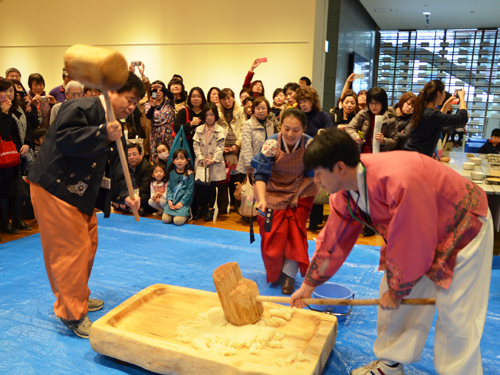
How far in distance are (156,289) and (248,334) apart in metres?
0.72

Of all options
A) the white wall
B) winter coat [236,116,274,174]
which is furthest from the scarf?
the white wall

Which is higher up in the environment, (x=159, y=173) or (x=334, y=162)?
(x=334, y=162)

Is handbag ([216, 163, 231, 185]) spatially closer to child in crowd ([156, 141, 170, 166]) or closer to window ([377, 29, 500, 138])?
child in crowd ([156, 141, 170, 166])

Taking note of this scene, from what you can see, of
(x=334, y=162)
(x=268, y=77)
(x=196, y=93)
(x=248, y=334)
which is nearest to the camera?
(x=334, y=162)

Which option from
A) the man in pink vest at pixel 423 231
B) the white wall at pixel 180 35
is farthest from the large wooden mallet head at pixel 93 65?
the white wall at pixel 180 35

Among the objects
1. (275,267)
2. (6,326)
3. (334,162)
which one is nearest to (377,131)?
(275,267)

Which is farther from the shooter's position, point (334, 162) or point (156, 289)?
point (156, 289)

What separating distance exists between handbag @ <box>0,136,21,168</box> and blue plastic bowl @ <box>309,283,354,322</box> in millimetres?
3081

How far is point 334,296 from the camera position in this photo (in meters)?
2.54

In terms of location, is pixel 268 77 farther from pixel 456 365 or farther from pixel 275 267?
pixel 456 365

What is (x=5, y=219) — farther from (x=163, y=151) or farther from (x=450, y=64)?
(x=450, y=64)

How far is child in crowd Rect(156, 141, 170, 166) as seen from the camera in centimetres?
503

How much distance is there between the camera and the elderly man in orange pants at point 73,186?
6.77 ft

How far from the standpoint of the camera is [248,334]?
203cm
